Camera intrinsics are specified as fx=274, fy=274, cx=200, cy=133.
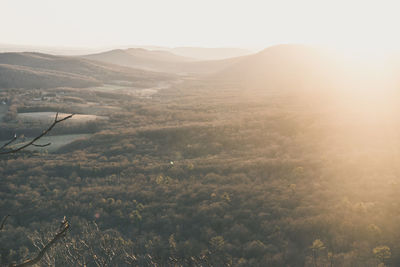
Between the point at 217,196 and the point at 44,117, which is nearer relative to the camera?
the point at 217,196

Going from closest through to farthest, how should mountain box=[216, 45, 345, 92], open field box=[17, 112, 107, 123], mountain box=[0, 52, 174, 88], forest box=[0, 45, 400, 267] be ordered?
1. forest box=[0, 45, 400, 267]
2. open field box=[17, 112, 107, 123]
3. mountain box=[216, 45, 345, 92]
4. mountain box=[0, 52, 174, 88]

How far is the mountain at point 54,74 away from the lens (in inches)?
2982

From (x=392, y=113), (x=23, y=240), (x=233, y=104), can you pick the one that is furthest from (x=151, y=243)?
(x=233, y=104)

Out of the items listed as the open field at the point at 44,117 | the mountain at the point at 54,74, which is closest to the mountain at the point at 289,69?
the mountain at the point at 54,74

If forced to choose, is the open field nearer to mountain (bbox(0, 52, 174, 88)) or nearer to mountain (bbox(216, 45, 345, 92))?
mountain (bbox(0, 52, 174, 88))

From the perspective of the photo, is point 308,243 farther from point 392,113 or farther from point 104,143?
point 392,113

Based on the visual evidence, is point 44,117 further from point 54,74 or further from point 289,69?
point 289,69

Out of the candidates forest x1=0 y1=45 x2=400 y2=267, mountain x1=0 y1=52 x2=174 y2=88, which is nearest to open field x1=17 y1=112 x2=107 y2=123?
forest x1=0 y1=45 x2=400 y2=267

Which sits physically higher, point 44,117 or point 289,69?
point 289,69

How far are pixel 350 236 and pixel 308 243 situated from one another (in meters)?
1.47

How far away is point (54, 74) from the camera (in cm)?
8600

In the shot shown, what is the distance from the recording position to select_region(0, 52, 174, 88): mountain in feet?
249

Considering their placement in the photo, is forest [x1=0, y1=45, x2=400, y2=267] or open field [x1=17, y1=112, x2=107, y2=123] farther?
open field [x1=17, y1=112, x2=107, y2=123]

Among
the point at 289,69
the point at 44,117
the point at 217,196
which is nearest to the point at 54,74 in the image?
the point at 44,117
